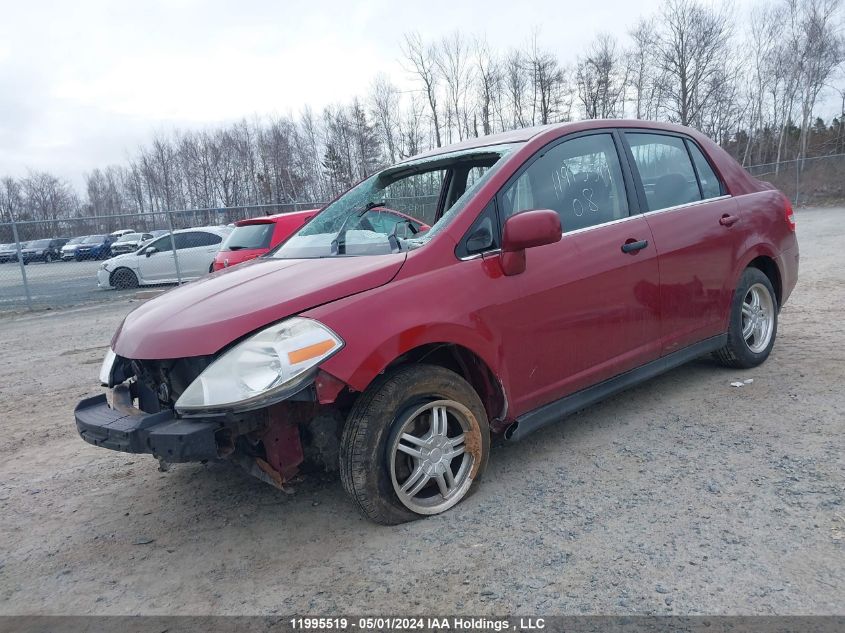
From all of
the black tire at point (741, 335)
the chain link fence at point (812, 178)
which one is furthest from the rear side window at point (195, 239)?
the chain link fence at point (812, 178)

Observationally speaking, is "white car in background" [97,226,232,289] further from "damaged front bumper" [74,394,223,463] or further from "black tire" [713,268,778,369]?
"black tire" [713,268,778,369]

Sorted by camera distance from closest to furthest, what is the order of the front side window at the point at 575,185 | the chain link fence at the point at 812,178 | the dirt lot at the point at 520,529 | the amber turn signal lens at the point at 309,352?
the dirt lot at the point at 520,529
the amber turn signal lens at the point at 309,352
the front side window at the point at 575,185
the chain link fence at the point at 812,178

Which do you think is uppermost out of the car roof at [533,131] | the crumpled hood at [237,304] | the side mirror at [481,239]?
the car roof at [533,131]

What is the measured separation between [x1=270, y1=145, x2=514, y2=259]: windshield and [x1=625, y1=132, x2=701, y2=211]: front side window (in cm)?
107

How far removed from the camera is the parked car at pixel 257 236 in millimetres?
9633

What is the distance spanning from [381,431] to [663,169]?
8.96ft

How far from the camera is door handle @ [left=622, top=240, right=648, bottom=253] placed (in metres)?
3.49

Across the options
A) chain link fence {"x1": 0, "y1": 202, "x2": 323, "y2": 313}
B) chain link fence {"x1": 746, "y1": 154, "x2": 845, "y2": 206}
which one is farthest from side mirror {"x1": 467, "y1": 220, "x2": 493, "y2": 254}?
chain link fence {"x1": 746, "y1": 154, "x2": 845, "y2": 206}

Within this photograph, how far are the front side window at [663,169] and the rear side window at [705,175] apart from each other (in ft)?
0.24

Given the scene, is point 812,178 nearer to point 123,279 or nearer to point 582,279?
point 123,279

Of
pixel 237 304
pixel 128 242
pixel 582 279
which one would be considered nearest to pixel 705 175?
pixel 582 279

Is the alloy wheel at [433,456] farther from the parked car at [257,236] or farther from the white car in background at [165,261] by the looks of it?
the white car in background at [165,261]

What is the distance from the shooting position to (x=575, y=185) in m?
3.47

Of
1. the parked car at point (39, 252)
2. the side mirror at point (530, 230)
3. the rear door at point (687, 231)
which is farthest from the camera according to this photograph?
the parked car at point (39, 252)
